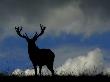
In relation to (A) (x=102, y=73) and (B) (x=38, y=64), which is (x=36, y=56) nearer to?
(B) (x=38, y=64)

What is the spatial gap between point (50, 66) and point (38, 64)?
1.12 m
